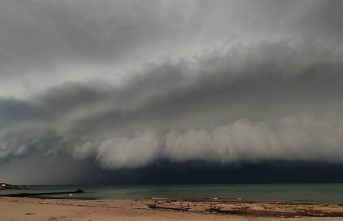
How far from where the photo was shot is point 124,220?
2148 centimetres

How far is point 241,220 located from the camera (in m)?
23.6

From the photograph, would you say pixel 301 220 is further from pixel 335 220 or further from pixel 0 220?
pixel 0 220

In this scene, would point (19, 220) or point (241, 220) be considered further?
point (241, 220)

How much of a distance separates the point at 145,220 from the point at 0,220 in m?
12.1

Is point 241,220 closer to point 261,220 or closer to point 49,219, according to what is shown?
point 261,220

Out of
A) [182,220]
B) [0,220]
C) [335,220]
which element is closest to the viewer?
[0,220]

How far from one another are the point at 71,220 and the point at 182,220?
10026 millimetres

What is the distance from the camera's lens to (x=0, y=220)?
19.6 m

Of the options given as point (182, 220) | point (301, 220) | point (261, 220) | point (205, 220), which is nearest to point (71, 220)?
point (182, 220)

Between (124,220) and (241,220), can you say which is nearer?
(124,220)

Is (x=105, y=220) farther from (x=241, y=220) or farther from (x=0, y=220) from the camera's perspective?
(x=241, y=220)

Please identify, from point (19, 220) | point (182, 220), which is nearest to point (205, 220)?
point (182, 220)

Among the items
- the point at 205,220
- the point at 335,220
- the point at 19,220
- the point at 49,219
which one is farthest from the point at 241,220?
the point at 19,220

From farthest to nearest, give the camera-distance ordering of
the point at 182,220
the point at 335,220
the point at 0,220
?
the point at 182,220 → the point at 335,220 → the point at 0,220
